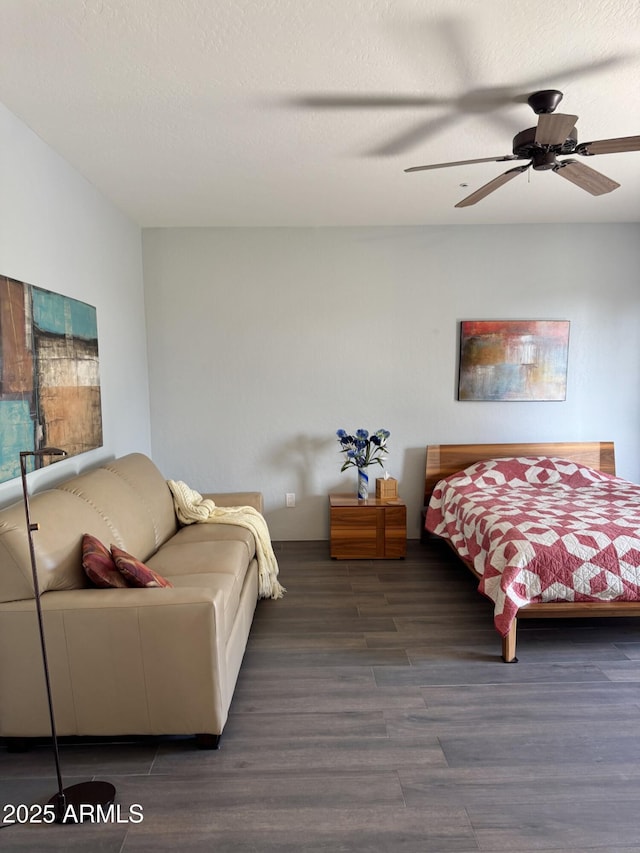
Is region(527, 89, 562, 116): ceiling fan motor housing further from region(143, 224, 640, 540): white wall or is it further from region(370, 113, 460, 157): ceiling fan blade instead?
region(143, 224, 640, 540): white wall

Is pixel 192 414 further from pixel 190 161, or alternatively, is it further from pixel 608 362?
pixel 608 362

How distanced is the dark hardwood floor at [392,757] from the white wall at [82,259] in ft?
4.42

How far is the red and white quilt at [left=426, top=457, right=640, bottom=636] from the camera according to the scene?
2588 millimetres

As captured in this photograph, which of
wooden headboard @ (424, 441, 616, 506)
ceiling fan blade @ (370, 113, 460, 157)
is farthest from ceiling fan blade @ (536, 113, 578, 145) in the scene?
wooden headboard @ (424, 441, 616, 506)

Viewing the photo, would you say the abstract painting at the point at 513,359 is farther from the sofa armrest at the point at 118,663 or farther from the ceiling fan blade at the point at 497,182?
the sofa armrest at the point at 118,663

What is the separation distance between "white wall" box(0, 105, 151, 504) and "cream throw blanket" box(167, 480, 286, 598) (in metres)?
0.60

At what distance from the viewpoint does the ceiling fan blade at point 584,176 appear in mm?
2297

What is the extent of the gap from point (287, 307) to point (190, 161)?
1.53 m

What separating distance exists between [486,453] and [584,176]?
2.37 m

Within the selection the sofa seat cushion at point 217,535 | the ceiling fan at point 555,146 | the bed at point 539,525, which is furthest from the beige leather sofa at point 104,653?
the ceiling fan at point 555,146

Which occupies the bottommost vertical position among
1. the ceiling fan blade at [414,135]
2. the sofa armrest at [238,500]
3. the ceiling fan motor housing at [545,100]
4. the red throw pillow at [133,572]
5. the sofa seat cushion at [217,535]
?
the sofa seat cushion at [217,535]

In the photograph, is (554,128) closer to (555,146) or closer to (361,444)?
(555,146)

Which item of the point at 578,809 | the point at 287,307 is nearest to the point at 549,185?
the point at 287,307

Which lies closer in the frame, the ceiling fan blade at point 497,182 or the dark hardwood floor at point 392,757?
the dark hardwood floor at point 392,757
